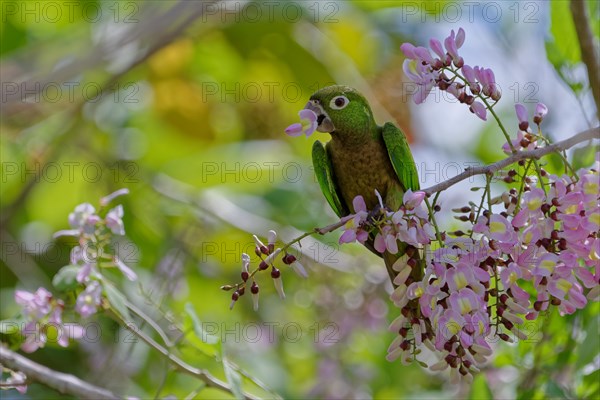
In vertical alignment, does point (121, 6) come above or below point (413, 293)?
above

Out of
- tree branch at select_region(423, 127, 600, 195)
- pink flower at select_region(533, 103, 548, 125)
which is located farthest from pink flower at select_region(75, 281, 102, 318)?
pink flower at select_region(533, 103, 548, 125)

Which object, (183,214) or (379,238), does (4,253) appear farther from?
(379,238)

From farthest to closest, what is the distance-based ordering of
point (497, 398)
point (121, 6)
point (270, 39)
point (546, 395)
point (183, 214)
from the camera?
point (270, 39) < point (183, 214) < point (121, 6) < point (497, 398) < point (546, 395)

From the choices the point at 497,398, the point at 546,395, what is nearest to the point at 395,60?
the point at 497,398

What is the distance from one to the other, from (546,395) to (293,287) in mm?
1686

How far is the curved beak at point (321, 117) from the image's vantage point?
83.5 inches

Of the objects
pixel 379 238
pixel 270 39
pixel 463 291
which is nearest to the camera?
pixel 463 291

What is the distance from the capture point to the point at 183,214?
3.84 meters

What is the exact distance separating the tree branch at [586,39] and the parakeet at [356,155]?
467 mm

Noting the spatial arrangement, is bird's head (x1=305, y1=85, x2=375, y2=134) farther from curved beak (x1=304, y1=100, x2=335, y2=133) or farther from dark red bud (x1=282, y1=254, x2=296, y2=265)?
dark red bud (x1=282, y1=254, x2=296, y2=265)

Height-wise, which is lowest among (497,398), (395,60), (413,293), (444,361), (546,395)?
(497,398)

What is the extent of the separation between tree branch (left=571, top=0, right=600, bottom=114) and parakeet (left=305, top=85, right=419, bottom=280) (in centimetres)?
47

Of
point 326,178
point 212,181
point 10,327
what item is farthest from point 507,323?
point 212,181

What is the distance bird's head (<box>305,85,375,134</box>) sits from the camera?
213 cm
